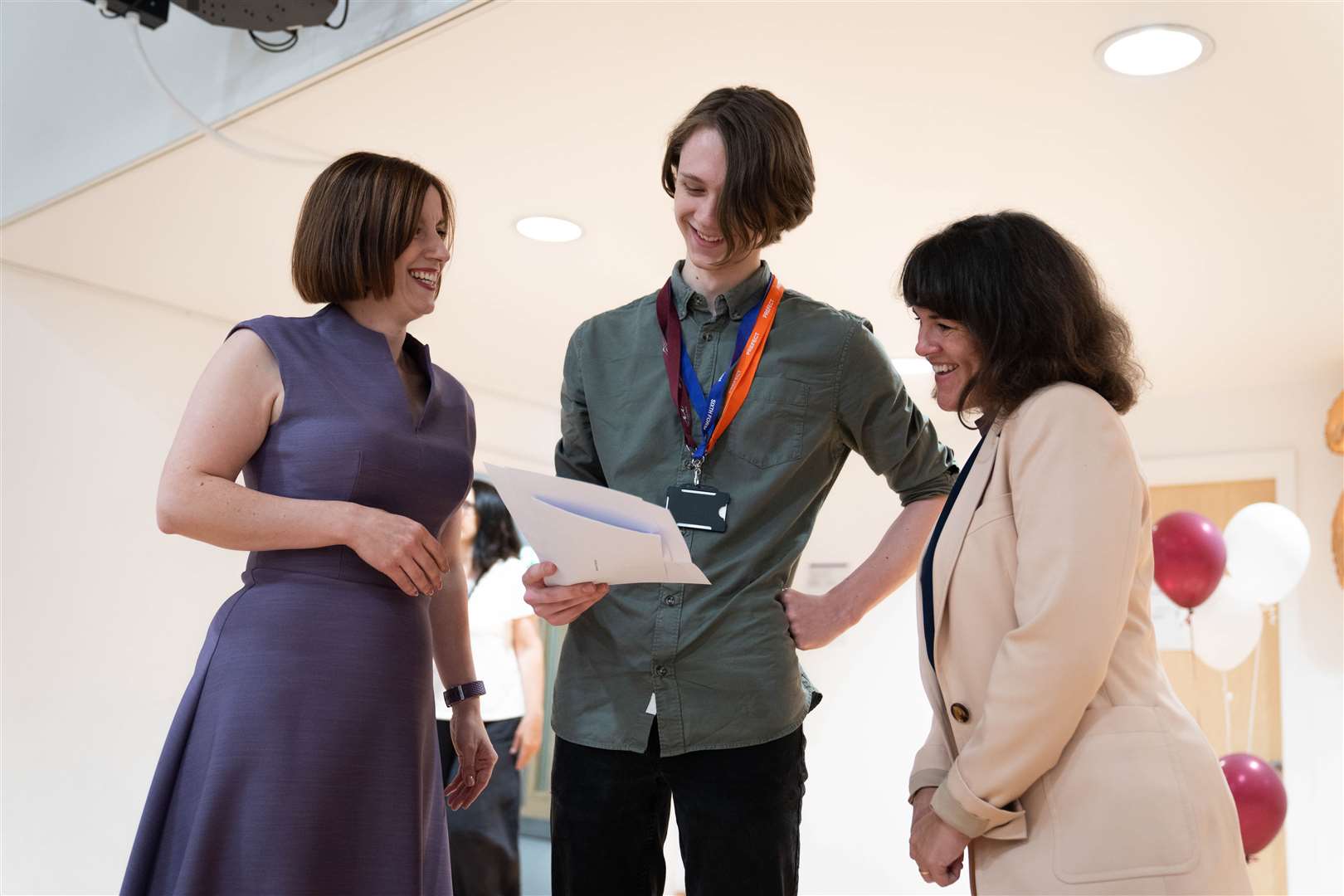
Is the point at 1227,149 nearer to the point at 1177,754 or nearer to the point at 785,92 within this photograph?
the point at 785,92

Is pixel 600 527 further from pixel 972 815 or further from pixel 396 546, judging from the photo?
pixel 972 815

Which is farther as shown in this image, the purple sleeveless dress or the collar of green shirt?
the collar of green shirt

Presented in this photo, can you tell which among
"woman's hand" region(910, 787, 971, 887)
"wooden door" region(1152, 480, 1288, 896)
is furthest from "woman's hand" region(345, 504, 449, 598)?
"wooden door" region(1152, 480, 1288, 896)

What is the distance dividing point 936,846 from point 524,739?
3.07m

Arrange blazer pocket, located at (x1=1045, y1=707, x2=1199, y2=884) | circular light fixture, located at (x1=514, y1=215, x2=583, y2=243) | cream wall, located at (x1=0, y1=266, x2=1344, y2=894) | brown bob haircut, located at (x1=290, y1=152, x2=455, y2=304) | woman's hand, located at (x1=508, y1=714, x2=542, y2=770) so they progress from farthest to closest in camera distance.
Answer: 1. woman's hand, located at (x1=508, y1=714, x2=542, y2=770)
2. cream wall, located at (x1=0, y1=266, x2=1344, y2=894)
3. circular light fixture, located at (x1=514, y1=215, x2=583, y2=243)
4. brown bob haircut, located at (x1=290, y1=152, x2=455, y2=304)
5. blazer pocket, located at (x1=1045, y1=707, x2=1199, y2=884)

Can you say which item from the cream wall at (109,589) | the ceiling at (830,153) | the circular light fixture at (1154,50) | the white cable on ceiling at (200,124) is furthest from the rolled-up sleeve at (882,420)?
the cream wall at (109,589)

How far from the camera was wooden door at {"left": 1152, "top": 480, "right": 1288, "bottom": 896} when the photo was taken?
5242mm

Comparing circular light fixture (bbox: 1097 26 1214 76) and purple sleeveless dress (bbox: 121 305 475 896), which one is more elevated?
circular light fixture (bbox: 1097 26 1214 76)

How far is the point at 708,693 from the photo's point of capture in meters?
1.54

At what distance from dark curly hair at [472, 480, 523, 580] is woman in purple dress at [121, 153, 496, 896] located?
279 cm

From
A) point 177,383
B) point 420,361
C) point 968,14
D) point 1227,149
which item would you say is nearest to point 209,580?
point 177,383

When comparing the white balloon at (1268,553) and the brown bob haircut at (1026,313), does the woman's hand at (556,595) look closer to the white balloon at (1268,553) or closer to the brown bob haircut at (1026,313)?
the brown bob haircut at (1026,313)

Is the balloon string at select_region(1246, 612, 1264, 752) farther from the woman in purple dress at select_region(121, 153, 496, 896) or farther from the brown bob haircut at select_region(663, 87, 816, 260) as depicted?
the woman in purple dress at select_region(121, 153, 496, 896)

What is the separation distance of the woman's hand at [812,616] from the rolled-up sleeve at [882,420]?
0.68 ft
